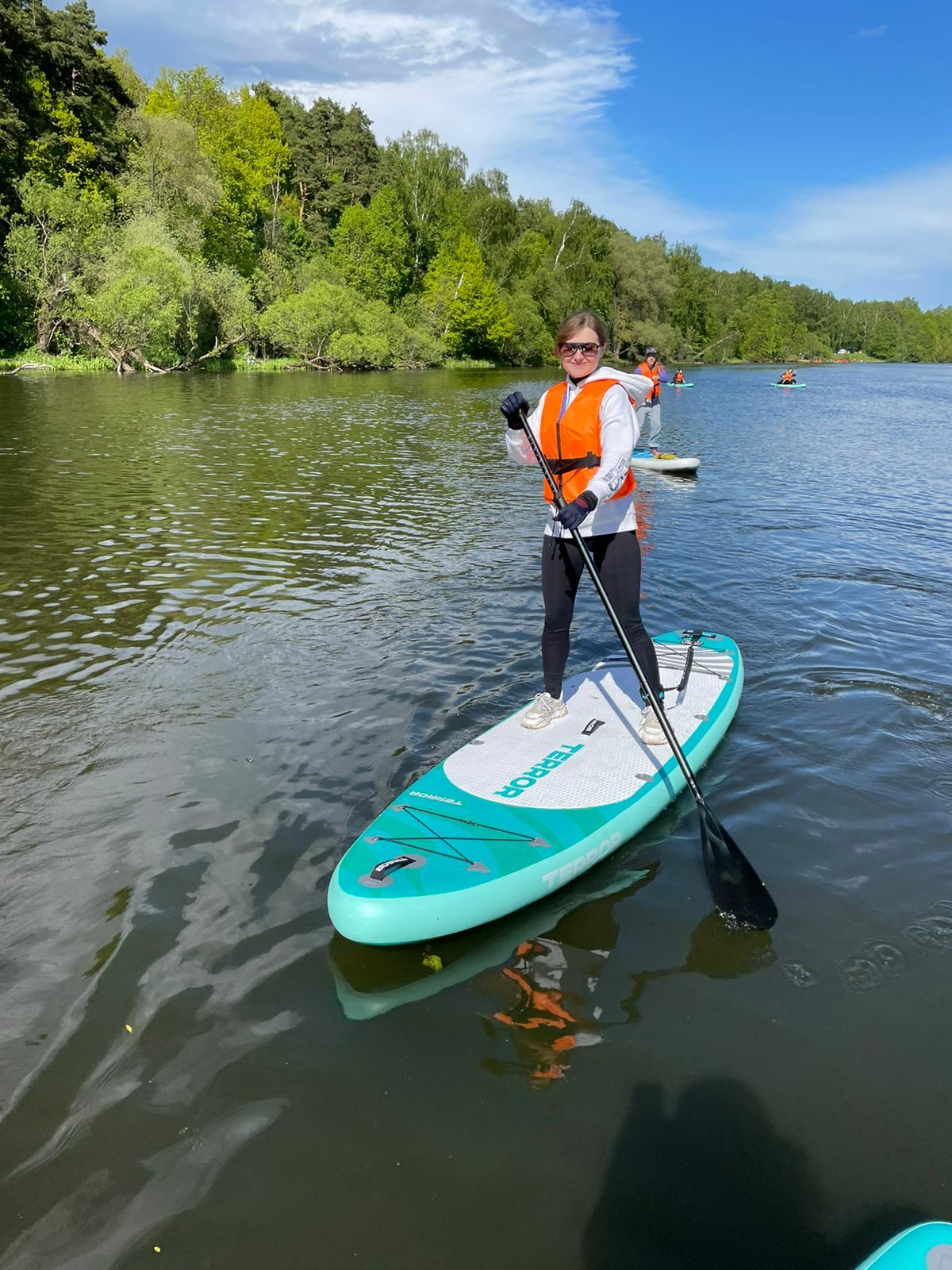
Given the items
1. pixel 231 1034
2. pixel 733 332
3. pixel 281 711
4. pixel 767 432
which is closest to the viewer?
pixel 231 1034

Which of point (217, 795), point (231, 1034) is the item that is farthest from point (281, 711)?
point (231, 1034)

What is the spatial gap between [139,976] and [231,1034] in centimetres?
56

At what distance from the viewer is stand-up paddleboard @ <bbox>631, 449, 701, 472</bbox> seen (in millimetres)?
17672

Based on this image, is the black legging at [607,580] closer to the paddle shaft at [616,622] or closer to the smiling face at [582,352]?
the paddle shaft at [616,622]

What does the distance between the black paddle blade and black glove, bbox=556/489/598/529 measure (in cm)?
177

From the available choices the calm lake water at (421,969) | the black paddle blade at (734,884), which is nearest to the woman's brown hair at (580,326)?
the calm lake water at (421,969)

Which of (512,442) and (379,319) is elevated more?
(379,319)

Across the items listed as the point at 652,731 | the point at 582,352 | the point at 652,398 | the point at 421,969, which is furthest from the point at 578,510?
the point at 652,398

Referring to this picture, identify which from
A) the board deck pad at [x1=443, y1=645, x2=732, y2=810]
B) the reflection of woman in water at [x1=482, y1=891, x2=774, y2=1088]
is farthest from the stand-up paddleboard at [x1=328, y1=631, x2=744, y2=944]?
the reflection of woman in water at [x1=482, y1=891, x2=774, y2=1088]

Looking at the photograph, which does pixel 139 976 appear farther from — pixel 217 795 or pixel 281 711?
pixel 281 711

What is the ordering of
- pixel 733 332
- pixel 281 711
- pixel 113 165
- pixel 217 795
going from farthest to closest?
pixel 733 332 → pixel 113 165 → pixel 281 711 → pixel 217 795

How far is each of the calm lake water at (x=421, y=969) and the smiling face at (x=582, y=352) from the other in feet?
8.31

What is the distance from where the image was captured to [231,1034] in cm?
317

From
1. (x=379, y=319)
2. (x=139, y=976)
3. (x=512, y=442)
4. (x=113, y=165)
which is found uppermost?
(x=113, y=165)
